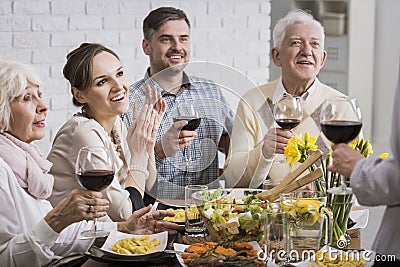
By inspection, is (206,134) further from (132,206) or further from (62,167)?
(62,167)

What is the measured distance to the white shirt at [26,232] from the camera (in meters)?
2.35

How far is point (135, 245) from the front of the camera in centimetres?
224

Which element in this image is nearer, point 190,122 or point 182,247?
point 182,247

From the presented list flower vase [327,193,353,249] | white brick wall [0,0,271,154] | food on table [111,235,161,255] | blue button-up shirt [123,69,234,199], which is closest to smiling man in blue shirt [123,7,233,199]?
blue button-up shirt [123,69,234,199]

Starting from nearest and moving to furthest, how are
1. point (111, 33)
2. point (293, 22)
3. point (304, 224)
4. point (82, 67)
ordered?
point (304, 224) < point (82, 67) < point (293, 22) < point (111, 33)

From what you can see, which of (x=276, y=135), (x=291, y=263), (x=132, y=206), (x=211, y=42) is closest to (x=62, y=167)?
(x=132, y=206)

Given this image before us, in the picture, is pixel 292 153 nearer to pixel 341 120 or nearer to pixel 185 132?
pixel 341 120

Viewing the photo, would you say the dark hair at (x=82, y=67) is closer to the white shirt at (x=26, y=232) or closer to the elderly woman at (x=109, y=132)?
the elderly woman at (x=109, y=132)

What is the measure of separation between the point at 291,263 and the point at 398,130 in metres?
0.50

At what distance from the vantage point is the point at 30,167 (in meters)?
2.51

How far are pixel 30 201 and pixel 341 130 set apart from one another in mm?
1041

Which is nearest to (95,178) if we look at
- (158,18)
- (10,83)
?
(10,83)

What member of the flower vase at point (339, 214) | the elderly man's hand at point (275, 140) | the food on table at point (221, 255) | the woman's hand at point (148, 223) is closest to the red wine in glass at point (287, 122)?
→ the elderly man's hand at point (275, 140)

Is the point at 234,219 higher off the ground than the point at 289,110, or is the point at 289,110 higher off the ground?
the point at 289,110
